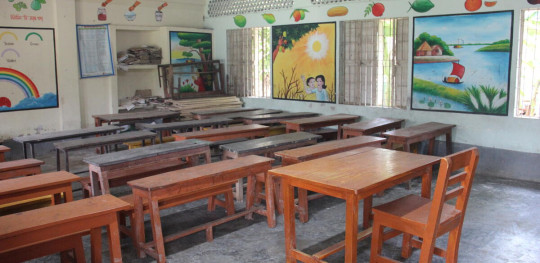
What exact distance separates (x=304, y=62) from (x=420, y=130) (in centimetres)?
300

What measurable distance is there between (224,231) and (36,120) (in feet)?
16.5

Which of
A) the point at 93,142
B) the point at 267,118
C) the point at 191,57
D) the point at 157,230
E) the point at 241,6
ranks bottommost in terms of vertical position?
the point at 157,230

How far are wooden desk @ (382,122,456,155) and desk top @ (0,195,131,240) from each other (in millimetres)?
3764

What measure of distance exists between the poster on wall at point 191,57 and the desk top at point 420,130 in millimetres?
4942

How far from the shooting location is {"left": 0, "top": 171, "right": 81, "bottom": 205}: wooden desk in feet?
12.4

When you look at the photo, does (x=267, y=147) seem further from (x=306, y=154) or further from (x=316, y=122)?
(x=316, y=122)

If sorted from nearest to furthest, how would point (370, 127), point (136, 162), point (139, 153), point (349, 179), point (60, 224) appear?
point (60, 224) < point (349, 179) < point (136, 162) < point (139, 153) < point (370, 127)

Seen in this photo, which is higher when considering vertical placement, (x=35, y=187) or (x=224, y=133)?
(x=224, y=133)

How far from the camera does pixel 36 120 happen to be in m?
8.03

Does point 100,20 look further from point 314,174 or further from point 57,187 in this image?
point 314,174

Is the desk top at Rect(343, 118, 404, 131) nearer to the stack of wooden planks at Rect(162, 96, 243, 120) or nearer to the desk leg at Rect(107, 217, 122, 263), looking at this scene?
the stack of wooden planks at Rect(162, 96, 243, 120)

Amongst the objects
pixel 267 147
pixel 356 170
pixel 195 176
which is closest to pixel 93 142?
pixel 267 147

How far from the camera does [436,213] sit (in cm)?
308

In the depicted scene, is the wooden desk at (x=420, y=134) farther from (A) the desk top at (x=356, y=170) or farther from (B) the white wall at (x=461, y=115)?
(A) the desk top at (x=356, y=170)
